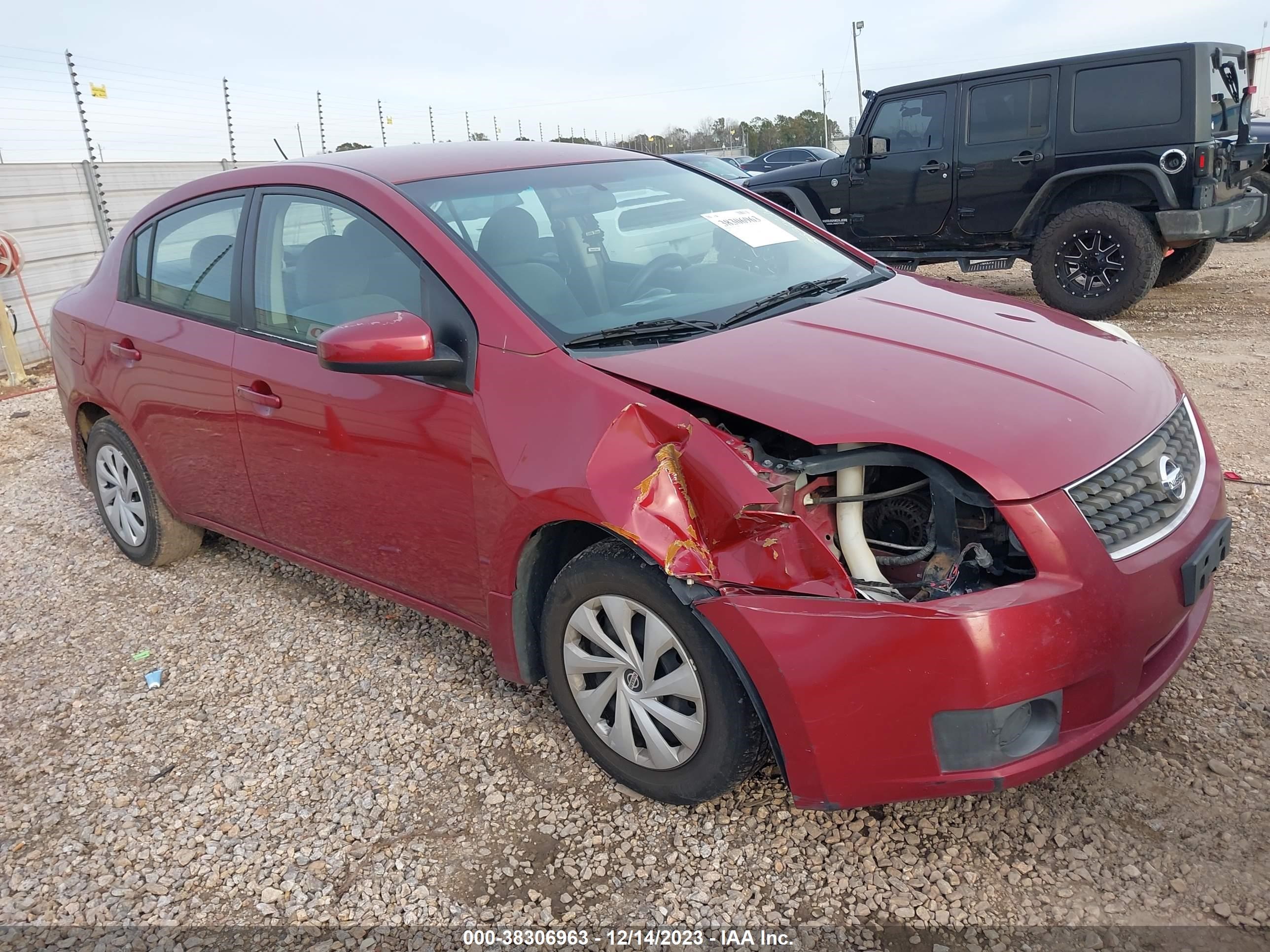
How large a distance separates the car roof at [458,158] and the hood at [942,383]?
3.56 ft

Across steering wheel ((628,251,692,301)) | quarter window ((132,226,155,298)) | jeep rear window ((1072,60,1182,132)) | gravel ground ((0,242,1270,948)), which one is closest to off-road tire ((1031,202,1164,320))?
jeep rear window ((1072,60,1182,132))

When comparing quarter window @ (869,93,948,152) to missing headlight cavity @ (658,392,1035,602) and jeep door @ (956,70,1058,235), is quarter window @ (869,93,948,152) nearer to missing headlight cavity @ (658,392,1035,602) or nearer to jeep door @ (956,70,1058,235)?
jeep door @ (956,70,1058,235)

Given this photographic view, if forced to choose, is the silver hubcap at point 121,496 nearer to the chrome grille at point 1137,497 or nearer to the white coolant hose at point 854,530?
the white coolant hose at point 854,530

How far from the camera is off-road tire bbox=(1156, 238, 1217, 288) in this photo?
9.00 meters

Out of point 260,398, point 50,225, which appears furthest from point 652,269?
point 50,225

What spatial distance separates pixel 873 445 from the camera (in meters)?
2.20

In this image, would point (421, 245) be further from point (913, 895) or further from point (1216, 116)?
point (1216, 116)

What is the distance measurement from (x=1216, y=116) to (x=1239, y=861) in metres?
7.49

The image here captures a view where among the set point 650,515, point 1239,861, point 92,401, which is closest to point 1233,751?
point 1239,861

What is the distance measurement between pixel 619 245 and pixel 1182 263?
815cm

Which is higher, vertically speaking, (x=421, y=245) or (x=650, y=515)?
(x=421, y=245)

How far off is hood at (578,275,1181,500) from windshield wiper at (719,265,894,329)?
0.08 meters

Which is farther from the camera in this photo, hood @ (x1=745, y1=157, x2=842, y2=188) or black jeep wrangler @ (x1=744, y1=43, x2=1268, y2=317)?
hood @ (x1=745, y1=157, x2=842, y2=188)

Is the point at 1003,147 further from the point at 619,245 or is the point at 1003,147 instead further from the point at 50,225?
the point at 50,225
